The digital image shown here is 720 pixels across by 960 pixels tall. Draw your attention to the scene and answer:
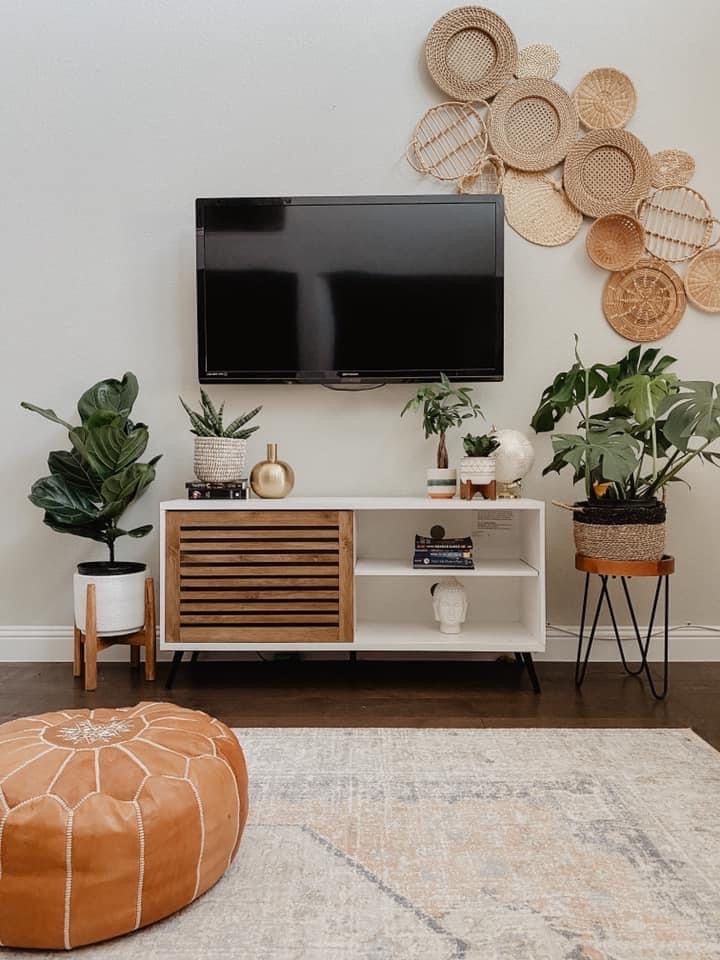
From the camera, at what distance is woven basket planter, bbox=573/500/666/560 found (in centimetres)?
254

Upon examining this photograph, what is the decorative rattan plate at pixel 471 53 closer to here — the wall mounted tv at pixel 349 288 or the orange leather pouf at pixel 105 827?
the wall mounted tv at pixel 349 288

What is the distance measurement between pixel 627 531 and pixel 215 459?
138cm

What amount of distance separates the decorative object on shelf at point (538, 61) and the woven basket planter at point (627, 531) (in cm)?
165

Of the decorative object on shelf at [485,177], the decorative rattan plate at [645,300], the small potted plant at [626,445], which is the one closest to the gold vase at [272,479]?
the small potted plant at [626,445]

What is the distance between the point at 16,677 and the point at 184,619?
70 centimetres

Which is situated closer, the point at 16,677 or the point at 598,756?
the point at 598,756

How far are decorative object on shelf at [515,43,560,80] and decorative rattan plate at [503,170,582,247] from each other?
37 cm

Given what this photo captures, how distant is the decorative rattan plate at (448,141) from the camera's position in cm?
300

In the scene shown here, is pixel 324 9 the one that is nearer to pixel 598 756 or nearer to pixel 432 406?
pixel 432 406

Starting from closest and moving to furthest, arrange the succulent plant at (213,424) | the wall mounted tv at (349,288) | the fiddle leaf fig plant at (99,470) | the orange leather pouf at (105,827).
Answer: the orange leather pouf at (105,827) → the fiddle leaf fig plant at (99,470) → the succulent plant at (213,424) → the wall mounted tv at (349,288)

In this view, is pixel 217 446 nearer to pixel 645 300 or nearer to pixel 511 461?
pixel 511 461

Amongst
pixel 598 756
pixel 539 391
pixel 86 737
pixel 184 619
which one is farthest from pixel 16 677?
pixel 539 391

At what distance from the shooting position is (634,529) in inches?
100

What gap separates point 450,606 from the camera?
8.94 feet
